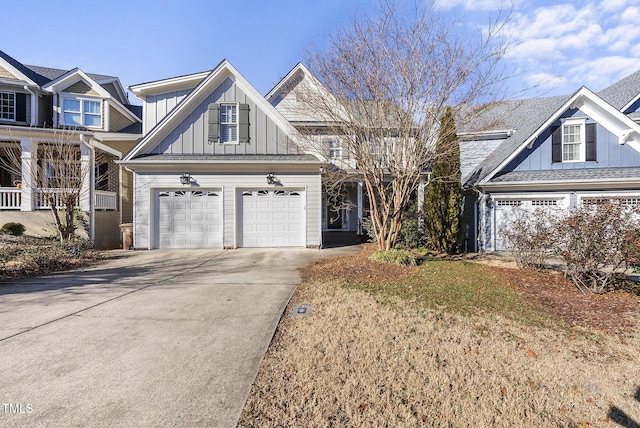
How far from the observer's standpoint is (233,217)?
11.8 m

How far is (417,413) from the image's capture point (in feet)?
8.10

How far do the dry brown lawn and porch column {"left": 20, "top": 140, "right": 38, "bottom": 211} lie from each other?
47.4 ft

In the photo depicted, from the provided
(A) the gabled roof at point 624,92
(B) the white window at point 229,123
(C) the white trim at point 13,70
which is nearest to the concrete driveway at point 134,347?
(B) the white window at point 229,123

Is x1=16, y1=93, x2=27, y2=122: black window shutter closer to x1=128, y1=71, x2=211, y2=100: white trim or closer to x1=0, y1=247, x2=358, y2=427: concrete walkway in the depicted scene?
x1=128, y1=71, x2=211, y2=100: white trim

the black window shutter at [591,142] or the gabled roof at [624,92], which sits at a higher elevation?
the gabled roof at [624,92]

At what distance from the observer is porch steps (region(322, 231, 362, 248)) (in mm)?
13768

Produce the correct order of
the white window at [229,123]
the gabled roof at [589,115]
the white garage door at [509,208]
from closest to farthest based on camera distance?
the gabled roof at [589,115] < the white garage door at [509,208] < the white window at [229,123]

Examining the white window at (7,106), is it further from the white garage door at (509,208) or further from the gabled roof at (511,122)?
the white garage door at (509,208)

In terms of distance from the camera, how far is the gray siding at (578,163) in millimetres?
11227

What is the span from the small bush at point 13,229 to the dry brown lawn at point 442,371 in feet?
45.7

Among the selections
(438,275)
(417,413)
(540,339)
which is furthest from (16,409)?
(438,275)

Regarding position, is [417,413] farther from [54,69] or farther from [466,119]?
[54,69]

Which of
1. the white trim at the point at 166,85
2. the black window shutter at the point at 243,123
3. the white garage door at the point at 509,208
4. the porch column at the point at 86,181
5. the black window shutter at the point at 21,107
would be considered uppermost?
the white trim at the point at 166,85

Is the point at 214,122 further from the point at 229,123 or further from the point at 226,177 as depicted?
the point at 226,177
